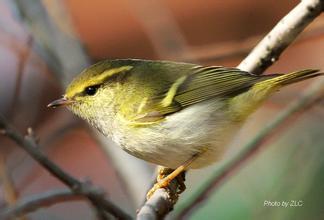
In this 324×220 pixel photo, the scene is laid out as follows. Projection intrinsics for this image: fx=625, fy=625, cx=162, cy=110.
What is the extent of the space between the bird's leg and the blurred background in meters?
0.10

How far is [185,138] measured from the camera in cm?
279

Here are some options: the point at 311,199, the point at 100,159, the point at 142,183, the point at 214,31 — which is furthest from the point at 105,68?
the point at 214,31

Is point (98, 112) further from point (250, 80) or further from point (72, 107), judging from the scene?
point (250, 80)

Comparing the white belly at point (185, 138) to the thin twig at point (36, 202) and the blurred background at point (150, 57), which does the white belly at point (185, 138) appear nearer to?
the blurred background at point (150, 57)

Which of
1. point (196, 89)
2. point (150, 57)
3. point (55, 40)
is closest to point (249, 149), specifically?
point (196, 89)

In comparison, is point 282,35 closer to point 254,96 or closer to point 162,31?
point 254,96

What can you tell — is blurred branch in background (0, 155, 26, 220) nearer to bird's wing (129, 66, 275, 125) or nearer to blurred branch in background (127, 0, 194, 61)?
bird's wing (129, 66, 275, 125)

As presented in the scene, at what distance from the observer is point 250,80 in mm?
2812

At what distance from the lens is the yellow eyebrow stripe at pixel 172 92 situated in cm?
300

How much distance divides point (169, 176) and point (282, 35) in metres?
0.79

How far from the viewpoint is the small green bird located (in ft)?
9.16

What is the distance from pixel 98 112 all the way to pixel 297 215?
1.08m

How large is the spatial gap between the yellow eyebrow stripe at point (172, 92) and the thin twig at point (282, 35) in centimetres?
30

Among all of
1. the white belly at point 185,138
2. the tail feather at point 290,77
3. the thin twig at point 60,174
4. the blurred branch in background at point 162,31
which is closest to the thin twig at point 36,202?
the thin twig at point 60,174
